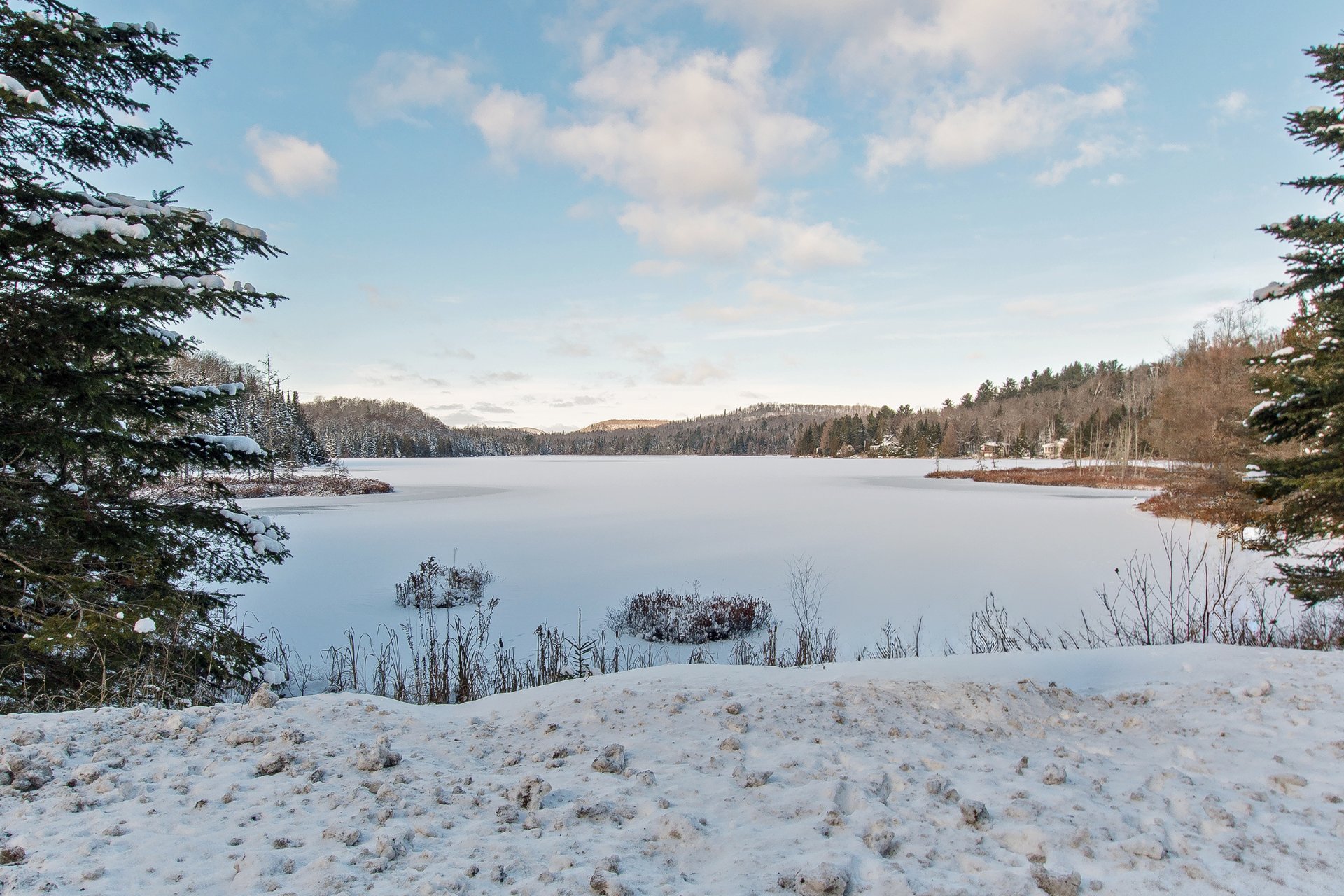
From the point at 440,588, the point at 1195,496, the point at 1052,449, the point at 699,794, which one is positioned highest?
the point at 1052,449

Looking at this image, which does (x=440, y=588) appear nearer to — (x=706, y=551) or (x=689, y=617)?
(x=689, y=617)

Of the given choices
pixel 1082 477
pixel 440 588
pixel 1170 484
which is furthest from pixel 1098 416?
pixel 440 588

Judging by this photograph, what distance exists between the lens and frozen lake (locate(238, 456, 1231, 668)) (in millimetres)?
9617

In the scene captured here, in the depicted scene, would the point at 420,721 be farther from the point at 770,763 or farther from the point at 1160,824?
the point at 1160,824

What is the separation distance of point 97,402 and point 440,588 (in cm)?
619

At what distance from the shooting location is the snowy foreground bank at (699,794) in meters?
1.80

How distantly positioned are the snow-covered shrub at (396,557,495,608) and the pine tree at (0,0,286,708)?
419 cm

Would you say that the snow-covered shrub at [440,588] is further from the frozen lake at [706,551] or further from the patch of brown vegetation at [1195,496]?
the patch of brown vegetation at [1195,496]

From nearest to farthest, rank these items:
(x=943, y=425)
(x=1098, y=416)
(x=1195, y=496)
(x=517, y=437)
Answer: (x=1195, y=496), (x=1098, y=416), (x=943, y=425), (x=517, y=437)

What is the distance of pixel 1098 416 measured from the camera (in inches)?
2141

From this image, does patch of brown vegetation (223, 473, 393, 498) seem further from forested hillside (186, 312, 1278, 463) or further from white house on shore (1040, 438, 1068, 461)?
white house on shore (1040, 438, 1068, 461)

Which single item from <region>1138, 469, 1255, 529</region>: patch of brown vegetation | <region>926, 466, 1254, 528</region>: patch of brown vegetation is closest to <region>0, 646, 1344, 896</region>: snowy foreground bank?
<region>926, 466, 1254, 528</region>: patch of brown vegetation

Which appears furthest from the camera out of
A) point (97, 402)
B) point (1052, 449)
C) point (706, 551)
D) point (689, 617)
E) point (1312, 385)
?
point (1052, 449)

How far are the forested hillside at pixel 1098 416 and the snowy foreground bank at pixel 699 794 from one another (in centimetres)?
629
